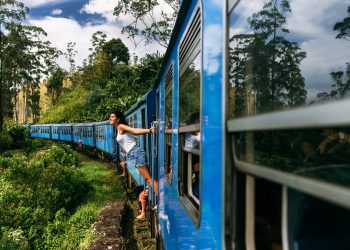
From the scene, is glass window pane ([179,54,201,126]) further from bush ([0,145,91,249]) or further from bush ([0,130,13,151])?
bush ([0,130,13,151])

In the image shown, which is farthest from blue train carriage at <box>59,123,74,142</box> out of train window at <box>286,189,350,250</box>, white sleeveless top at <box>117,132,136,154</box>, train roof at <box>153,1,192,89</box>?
train window at <box>286,189,350,250</box>

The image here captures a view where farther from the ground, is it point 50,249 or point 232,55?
point 232,55

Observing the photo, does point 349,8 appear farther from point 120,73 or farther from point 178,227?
point 120,73

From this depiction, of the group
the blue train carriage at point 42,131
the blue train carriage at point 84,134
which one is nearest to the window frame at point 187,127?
the blue train carriage at point 84,134

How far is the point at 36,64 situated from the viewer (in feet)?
107

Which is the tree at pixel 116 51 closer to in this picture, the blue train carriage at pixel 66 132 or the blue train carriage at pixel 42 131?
the blue train carriage at pixel 42 131

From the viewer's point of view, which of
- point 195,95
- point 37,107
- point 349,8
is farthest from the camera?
point 37,107

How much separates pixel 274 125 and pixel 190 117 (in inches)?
58.7

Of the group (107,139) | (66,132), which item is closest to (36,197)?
(107,139)

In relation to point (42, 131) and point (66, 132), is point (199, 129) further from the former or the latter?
point (42, 131)

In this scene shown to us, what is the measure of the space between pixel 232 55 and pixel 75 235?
6.74 m

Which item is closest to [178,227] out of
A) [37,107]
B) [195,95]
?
[195,95]

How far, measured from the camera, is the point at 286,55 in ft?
4.29

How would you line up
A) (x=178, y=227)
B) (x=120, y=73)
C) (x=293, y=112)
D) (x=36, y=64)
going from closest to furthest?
A: (x=293, y=112) < (x=178, y=227) < (x=36, y=64) < (x=120, y=73)
